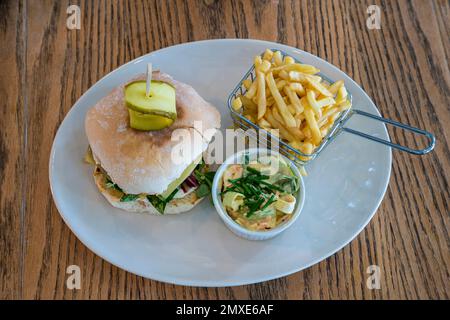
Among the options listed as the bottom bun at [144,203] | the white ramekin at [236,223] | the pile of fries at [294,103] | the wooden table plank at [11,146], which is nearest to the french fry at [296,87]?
the pile of fries at [294,103]

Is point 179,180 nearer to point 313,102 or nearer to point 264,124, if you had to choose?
point 264,124

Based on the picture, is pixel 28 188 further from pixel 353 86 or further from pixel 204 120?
pixel 353 86

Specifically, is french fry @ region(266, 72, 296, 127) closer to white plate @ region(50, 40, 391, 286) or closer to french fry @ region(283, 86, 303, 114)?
french fry @ region(283, 86, 303, 114)

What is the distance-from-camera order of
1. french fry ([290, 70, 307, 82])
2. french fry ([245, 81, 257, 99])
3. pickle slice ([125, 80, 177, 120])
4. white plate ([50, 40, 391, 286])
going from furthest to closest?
french fry ([245, 81, 257, 99]) < french fry ([290, 70, 307, 82]) < white plate ([50, 40, 391, 286]) < pickle slice ([125, 80, 177, 120])

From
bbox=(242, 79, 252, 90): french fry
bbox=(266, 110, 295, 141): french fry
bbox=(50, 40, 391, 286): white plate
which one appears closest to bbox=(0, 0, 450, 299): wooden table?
bbox=(50, 40, 391, 286): white plate

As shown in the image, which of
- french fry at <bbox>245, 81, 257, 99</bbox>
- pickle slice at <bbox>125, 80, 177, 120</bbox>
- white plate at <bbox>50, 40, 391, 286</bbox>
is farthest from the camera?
french fry at <bbox>245, 81, 257, 99</bbox>
